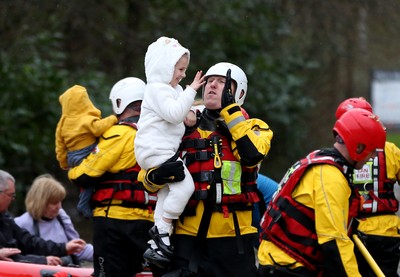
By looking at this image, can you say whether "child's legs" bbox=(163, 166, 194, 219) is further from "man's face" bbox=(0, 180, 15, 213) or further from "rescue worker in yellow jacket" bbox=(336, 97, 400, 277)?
"man's face" bbox=(0, 180, 15, 213)

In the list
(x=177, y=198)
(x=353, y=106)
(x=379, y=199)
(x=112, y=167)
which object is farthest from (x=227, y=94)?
(x=379, y=199)

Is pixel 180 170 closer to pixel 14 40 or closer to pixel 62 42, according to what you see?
pixel 14 40

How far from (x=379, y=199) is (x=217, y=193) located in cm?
231

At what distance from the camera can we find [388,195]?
26.8 ft

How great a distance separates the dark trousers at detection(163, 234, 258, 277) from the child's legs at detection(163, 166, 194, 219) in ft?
0.74

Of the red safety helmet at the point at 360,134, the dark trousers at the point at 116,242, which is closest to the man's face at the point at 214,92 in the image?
the red safety helmet at the point at 360,134

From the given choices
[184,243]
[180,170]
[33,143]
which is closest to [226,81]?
[180,170]

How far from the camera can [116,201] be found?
744cm

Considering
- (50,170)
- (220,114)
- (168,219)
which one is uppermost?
(220,114)

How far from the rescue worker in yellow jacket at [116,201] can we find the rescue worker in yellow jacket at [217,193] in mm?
1012

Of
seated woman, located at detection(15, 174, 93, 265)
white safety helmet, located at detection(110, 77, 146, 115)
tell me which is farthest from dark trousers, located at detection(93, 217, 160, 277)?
seated woman, located at detection(15, 174, 93, 265)

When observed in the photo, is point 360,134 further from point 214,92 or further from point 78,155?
point 78,155

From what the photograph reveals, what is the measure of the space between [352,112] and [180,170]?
1212 millimetres

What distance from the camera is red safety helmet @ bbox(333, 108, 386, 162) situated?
550 centimetres
